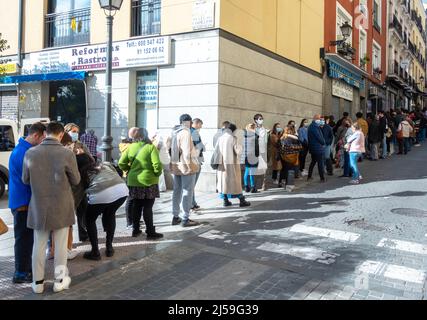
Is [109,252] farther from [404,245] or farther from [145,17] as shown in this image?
[145,17]

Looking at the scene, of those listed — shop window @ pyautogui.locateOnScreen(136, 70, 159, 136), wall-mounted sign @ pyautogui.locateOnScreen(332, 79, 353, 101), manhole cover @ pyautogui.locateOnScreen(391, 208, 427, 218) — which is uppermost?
wall-mounted sign @ pyautogui.locateOnScreen(332, 79, 353, 101)

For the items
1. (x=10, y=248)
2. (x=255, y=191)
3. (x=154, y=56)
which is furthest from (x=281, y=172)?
(x=10, y=248)

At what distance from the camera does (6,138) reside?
977 cm

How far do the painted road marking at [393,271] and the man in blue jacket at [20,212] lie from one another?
150 inches

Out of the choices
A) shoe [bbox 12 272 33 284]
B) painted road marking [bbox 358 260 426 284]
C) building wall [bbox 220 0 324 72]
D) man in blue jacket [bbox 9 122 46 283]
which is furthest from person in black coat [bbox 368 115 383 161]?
shoe [bbox 12 272 33 284]

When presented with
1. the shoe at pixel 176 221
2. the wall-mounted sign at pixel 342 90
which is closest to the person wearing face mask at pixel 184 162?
the shoe at pixel 176 221

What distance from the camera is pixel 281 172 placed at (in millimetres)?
10531

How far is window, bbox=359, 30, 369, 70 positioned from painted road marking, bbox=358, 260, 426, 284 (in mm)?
19916

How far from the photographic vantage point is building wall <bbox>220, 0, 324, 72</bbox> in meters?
11.0

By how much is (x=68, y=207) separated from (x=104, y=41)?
868 centimetres

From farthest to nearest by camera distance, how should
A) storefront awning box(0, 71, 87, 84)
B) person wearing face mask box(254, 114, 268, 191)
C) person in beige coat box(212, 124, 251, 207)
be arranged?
storefront awning box(0, 71, 87, 84) < person wearing face mask box(254, 114, 268, 191) < person in beige coat box(212, 124, 251, 207)

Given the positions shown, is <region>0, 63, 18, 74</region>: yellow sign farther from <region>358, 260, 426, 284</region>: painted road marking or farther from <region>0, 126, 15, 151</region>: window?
<region>358, 260, 426, 284</region>: painted road marking

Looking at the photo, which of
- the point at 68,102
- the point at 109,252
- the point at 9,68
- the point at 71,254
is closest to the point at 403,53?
the point at 68,102

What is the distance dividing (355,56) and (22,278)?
20.6m
